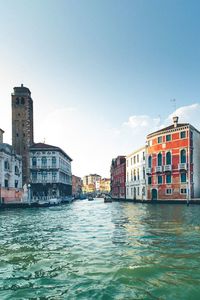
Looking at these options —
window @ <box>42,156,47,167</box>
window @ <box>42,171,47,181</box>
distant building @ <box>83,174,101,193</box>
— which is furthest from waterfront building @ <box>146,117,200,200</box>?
distant building @ <box>83,174,101,193</box>

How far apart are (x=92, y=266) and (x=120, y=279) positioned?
1.32m

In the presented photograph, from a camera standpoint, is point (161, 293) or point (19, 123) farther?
point (19, 123)

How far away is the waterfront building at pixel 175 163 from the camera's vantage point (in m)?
39.2

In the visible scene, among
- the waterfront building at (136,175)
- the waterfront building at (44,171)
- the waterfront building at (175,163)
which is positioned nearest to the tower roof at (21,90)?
the waterfront building at (44,171)

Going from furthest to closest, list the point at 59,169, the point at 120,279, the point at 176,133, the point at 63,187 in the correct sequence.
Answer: the point at 63,187
the point at 59,169
the point at 176,133
the point at 120,279

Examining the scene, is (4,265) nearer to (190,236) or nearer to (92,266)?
(92,266)

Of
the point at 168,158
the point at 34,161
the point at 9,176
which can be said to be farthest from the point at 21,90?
the point at 168,158

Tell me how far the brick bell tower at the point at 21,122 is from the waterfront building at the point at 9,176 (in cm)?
486

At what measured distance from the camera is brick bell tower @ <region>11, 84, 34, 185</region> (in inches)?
2100

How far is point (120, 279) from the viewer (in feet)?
21.9

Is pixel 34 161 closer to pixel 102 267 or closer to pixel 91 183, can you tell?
pixel 102 267

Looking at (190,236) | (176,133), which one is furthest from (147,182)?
(190,236)

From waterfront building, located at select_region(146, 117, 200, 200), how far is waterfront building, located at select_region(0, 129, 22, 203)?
68.2 ft

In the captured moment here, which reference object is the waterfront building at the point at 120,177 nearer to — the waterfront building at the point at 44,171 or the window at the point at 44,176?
the waterfront building at the point at 44,171
